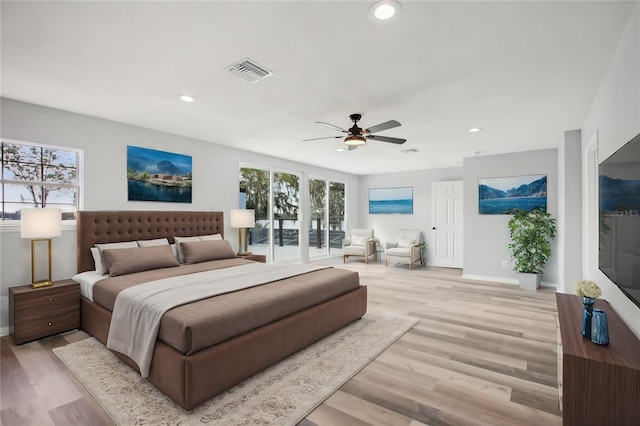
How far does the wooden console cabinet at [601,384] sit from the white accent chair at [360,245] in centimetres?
640

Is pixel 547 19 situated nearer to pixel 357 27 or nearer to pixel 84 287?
pixel 357 27

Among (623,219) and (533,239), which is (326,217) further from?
(623,219)

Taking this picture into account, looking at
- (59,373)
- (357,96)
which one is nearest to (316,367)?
(59,373)

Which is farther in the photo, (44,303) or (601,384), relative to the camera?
(44,303)

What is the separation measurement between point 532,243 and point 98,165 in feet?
22.4

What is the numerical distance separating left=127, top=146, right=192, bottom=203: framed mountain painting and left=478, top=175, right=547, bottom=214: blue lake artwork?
5.51 meters

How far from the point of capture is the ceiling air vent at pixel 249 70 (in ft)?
8.26

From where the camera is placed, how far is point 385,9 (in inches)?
72.1

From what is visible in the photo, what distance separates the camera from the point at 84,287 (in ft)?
11.1

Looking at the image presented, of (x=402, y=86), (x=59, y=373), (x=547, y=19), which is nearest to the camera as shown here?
(x=547, y=19)

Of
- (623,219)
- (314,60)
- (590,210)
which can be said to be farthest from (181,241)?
(590,210)

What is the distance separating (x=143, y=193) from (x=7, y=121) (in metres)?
1.54

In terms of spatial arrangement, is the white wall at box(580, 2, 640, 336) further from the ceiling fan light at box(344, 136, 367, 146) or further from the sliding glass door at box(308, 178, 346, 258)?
the sliding glass door at box(308, 178, 346, 258)

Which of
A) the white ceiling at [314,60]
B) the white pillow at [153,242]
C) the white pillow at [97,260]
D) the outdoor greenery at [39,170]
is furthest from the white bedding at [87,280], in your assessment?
the white ceiling at [314,60]
